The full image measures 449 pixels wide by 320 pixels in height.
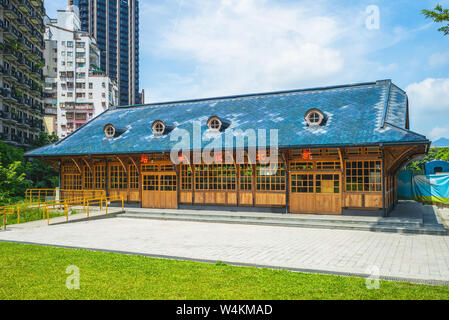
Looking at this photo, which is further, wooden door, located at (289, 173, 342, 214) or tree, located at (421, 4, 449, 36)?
wooden door, located at (289, 173, 342, 214)

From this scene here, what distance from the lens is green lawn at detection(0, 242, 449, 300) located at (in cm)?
623

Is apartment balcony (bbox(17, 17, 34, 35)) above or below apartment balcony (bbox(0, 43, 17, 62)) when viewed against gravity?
above

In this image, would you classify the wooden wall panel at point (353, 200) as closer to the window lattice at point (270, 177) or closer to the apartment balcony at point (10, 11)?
the window lattice at point (270, 177)

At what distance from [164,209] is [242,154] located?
5.74 metres

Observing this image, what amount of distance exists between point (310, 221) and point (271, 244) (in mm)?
5011

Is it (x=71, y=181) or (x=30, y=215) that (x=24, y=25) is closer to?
(x=71, y=181)

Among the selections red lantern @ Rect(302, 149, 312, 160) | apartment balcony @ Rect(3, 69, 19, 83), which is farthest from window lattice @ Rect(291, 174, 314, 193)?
apartment balcony @ Rect(3, 69, 19, 83)

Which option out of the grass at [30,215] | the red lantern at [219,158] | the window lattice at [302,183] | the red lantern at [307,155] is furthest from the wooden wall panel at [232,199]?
the grass at [30,215]

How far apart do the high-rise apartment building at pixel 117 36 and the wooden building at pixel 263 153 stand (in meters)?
95.1

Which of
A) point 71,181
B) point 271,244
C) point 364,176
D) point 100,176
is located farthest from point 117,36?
point 271,244

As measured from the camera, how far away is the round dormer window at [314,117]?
705 inches

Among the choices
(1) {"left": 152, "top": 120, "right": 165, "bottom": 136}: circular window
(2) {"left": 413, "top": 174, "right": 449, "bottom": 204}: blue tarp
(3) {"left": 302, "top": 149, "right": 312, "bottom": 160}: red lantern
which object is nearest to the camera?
(3) {"left": 302, "top": 149, "right": 312, "bottom": 160}: red lantern

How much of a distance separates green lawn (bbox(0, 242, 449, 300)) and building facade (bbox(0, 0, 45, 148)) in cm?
3905

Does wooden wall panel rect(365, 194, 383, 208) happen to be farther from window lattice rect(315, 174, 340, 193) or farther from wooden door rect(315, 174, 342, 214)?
window lattice rect(315, 174, 340, 193)
